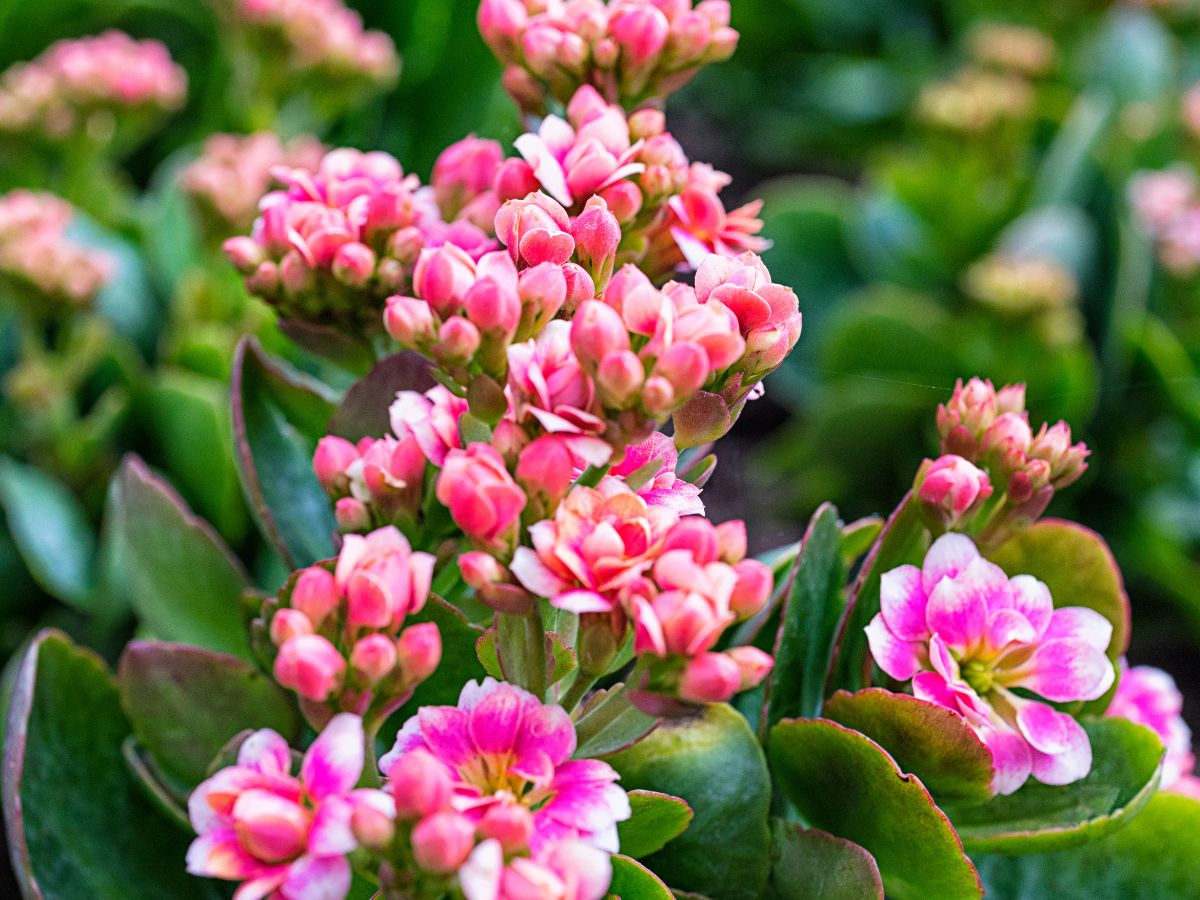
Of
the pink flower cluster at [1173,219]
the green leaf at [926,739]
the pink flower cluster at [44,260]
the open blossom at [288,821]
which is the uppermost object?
the open blossom at [288,821]

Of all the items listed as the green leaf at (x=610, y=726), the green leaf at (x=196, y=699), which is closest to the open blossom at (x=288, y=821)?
the green leaf at (x=610, y=726)

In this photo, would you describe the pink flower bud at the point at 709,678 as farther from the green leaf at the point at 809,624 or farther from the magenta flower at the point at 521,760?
the green leaf at the point at 809,624

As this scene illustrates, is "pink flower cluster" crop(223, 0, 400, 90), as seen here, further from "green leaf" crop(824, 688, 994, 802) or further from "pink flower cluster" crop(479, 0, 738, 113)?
"green leaf" crop(824, 688, 994, 802)

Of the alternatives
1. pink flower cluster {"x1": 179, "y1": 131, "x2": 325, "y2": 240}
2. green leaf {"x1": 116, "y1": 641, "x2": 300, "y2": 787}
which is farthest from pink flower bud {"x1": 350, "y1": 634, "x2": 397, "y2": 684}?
pink flower cluster {"x1": 179, "y1": 131, "x2": 325, "y2": 240}

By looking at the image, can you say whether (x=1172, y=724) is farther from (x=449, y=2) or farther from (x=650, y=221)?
(x=449, y=2)

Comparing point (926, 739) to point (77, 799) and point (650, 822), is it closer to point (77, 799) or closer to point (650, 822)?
point (650, 822)

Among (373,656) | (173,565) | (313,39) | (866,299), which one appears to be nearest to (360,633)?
(373,656)
